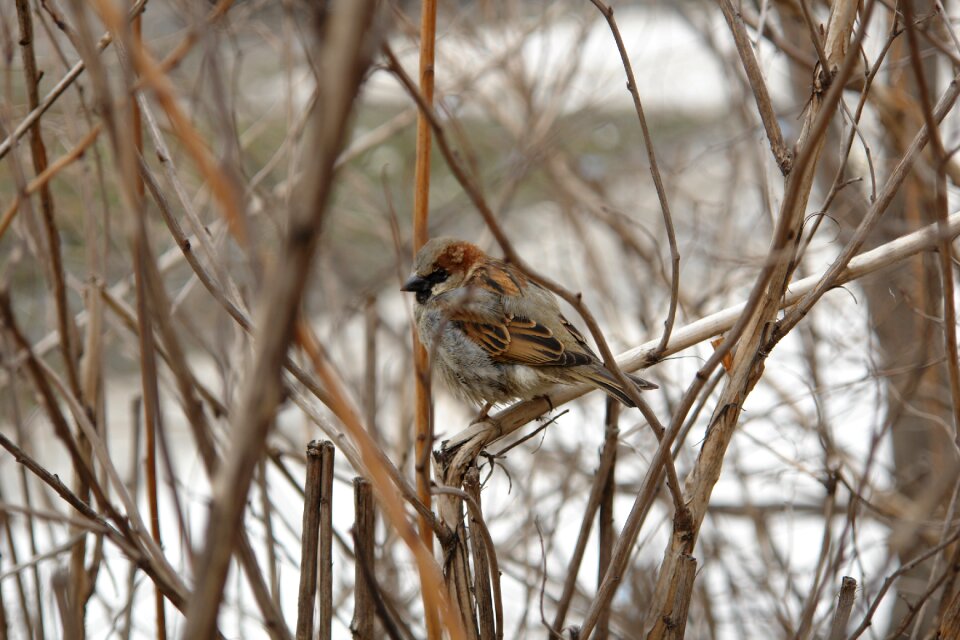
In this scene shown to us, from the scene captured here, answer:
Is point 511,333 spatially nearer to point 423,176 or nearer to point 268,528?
point 423,176

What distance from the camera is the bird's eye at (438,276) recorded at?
3.26 meters

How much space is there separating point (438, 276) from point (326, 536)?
1.75 m

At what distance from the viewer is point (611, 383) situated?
2.63 m

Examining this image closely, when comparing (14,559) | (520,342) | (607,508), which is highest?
(520,342)

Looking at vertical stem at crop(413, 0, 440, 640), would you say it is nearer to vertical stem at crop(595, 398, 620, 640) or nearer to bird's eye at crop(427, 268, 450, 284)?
vertical stem at crop(595, 398, 620, 640)

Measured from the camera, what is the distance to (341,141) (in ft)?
2.40

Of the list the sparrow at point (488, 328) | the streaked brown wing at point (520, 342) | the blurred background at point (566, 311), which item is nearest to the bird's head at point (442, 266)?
the sparrow at point (488, 328)

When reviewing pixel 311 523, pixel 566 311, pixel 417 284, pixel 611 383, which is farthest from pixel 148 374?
pixel 566 311

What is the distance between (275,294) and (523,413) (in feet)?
6.68

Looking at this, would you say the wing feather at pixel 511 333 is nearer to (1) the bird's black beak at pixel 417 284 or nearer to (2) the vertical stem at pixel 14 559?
(1) the bird's black beak at pixel 417 284

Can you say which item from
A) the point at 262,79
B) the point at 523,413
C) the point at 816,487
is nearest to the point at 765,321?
the point at 523,413

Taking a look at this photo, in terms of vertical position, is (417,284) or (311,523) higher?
(417,284)

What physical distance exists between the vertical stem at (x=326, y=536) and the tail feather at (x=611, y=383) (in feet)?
3.19

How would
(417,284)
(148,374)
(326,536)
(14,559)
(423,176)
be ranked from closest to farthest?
(148,374), (326,536), (14,559), (423,176), (417,284)
